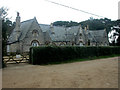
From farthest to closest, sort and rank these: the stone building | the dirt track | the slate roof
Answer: the slate roof, the stone building, the dirt track

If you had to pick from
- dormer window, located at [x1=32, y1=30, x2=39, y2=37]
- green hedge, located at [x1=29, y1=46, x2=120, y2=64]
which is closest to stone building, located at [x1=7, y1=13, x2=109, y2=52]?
dormer window, located at [x1=32, y1=30, x2=39, y2=37]

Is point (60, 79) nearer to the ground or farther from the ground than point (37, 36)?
nearer to the ground

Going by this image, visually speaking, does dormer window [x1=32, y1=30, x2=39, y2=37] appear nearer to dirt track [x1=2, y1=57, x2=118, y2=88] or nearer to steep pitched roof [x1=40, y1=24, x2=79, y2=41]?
steep pitched roof [x1=40, y1=24, x2=79, y2=41]

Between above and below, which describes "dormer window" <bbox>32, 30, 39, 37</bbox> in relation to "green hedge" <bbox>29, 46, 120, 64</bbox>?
above

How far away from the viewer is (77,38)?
3997 centimetres

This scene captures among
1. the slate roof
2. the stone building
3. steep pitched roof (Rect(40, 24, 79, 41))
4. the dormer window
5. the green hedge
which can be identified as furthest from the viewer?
steep pitched roof (Rect(40, 24, 79, 41))

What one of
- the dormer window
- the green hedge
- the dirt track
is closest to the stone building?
the dormer window

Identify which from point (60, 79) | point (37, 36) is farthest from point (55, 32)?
point (60, 79)

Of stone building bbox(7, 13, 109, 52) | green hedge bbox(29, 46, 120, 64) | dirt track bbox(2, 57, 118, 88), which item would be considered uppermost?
stone building bbox(7, 13, 109, 52)

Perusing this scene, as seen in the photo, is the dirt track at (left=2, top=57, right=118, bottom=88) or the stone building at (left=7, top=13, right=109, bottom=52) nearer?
the dirt track at (left=2, top=57, right=118, bottom=88)

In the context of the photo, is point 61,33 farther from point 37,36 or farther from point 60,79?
point 60,79

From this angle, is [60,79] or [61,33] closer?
[60,79]

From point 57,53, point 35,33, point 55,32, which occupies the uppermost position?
point 55,32

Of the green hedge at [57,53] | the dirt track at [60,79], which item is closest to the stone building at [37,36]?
the green hedge at [57,53]
